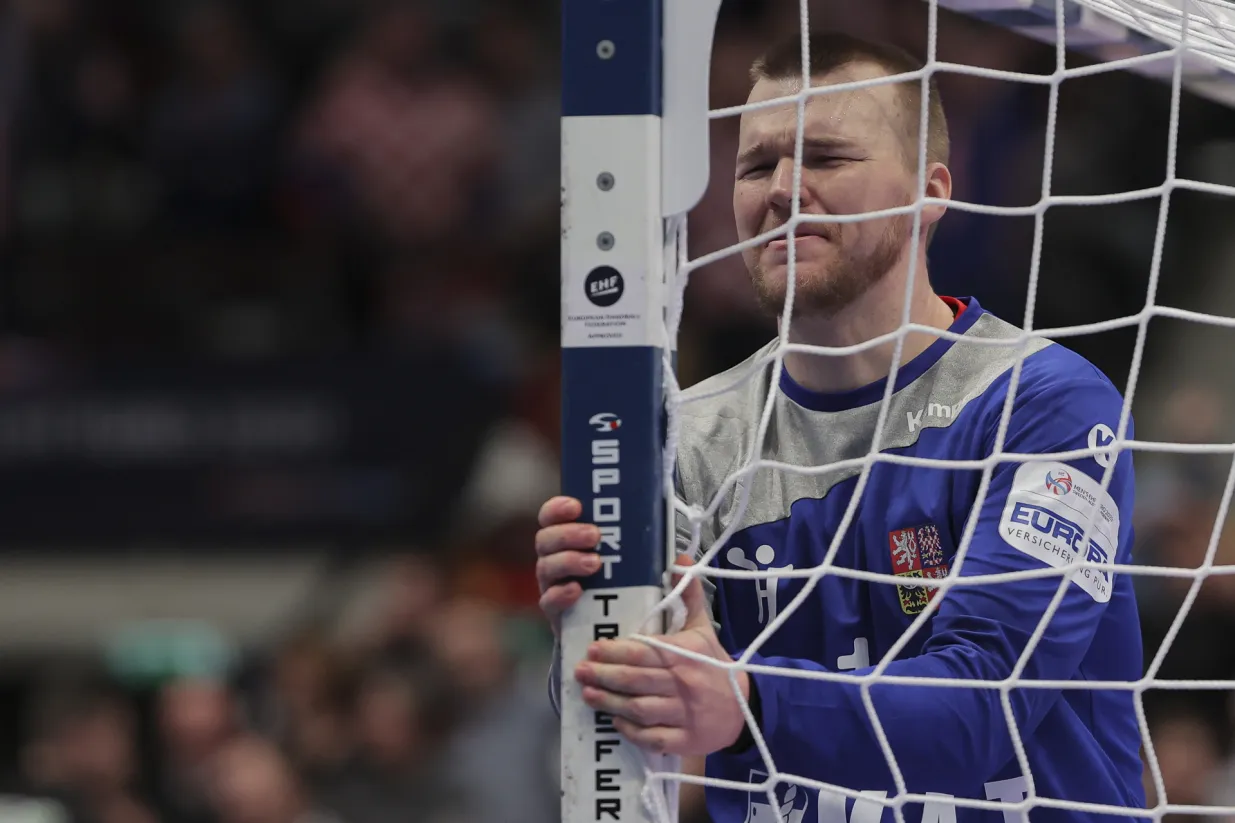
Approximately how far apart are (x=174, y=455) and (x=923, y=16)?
2.92 m

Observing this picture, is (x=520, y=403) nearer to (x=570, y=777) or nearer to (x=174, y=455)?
(x=174, y=455)

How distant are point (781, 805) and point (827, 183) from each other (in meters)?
0.85

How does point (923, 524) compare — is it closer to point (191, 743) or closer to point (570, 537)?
point (570, 537)

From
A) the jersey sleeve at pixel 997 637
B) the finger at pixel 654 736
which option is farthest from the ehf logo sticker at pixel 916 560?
the finger at pixel 654 736

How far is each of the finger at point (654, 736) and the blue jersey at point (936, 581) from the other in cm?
13

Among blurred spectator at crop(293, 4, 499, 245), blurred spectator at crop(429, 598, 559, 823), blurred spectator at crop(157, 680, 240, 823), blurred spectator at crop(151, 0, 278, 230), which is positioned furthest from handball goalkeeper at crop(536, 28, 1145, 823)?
blurred spectator at crop(151, 0, 278, 230)

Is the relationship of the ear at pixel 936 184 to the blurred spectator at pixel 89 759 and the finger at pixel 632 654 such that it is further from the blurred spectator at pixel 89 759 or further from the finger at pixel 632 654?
the blurred spectator at pixel 89 759

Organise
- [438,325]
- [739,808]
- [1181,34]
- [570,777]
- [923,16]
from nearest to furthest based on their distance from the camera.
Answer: [570,777]
[1181,34]
[739,808]
[923,16]
[438,325]

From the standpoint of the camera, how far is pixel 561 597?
1756 millimetres

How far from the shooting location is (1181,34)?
2.07 m

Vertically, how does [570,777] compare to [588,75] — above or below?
below

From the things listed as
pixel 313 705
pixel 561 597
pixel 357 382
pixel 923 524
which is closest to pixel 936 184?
pixel 923 524

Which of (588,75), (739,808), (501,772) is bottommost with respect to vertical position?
(501,772)

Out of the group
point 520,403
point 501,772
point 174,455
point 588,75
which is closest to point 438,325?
point 520,403
